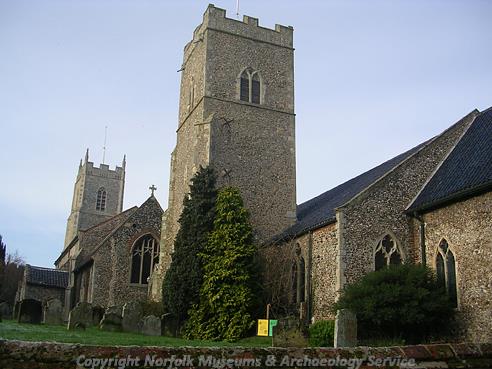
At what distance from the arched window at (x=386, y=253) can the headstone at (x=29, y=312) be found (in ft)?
45.6

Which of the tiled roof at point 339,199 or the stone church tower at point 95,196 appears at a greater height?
the stone church tower at point 95,196

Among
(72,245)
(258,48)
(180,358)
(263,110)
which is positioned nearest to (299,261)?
(263,110)

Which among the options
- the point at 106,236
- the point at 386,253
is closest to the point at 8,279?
the point at 106,236

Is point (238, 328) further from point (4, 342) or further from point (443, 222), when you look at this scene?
point (4, 342)

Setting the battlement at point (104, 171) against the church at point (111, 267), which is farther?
the battlement at point (104, 171)

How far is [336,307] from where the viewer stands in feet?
53.8

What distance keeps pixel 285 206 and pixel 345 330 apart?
12876mm

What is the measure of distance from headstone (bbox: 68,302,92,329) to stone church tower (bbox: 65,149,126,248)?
43563 mm

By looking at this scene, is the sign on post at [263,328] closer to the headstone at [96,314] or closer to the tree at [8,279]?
the headstone at [96,314]

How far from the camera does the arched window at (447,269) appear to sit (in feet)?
52.7

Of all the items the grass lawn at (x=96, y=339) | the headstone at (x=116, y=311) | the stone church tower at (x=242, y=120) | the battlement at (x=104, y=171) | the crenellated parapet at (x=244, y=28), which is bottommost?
the grass lawn at (x=96, y=339)

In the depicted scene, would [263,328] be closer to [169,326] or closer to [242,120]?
[169,326]

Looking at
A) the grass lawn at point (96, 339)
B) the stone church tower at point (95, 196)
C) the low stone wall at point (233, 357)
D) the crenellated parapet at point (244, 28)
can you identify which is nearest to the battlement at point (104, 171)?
the stone church tower at point (95, 196)

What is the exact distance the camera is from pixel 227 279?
2084 cm
